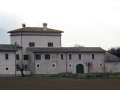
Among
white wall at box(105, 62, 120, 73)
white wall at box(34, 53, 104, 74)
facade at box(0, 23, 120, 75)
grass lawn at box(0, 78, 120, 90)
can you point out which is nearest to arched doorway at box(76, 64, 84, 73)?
facade at box(0, 23, 120, 75)

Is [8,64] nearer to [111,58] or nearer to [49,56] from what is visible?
[49,56]

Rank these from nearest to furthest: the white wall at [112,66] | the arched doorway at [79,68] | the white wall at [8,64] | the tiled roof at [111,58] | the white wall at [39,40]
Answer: the white wall at [8,64]
the arched doorway at [79,68]
the white wall at [39,40]
the white wall at [112,66]
the tiled roof at [111,58]

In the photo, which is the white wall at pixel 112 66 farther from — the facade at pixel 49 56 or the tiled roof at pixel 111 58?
the tiled roof at pixel 111 58

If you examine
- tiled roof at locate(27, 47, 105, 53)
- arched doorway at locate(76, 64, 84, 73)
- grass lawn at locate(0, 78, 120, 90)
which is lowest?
arched doorway at locate(76, 64, 84, 73)

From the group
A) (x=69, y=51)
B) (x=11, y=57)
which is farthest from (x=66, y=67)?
(x=11, y=57)

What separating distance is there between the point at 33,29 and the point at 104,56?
1267 cm

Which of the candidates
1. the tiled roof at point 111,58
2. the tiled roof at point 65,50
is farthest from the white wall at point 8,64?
the tiled roof at point 111,58

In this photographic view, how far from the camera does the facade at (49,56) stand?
87.6 metres

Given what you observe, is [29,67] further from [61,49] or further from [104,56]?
[104,56]

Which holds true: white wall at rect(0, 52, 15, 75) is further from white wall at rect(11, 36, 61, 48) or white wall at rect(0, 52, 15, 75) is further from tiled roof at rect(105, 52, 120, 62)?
tiled roof at rect(105, 52, 120, 62)

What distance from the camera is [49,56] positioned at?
291ft

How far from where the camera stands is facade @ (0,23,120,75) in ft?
287

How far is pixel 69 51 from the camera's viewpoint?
8950 cm

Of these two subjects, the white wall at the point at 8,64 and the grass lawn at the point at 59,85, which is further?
the white wall at the point at 8,64
